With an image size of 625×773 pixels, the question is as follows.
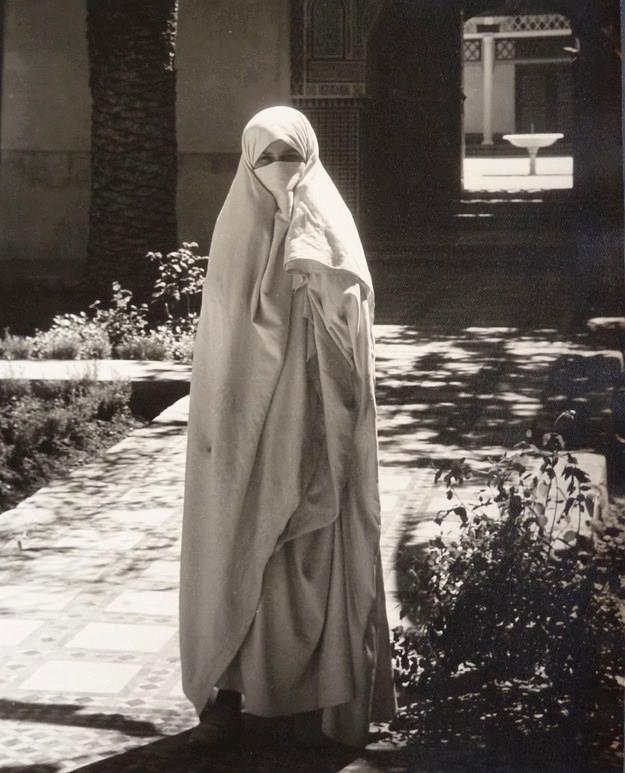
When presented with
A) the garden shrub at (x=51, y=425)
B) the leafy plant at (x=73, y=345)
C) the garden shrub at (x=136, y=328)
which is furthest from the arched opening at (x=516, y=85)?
the garden shrub at (x=51, y=425)

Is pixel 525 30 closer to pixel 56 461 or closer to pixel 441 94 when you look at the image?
pixel 441 94

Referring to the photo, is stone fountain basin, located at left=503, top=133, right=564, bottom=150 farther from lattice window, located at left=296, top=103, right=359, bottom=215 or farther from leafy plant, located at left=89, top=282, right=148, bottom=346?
leafy plant, located at left=89, top=282, right=148, bottom=346

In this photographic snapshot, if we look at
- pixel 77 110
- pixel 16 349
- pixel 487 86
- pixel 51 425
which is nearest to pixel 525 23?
pixel 487 86

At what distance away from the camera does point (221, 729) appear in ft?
13.4

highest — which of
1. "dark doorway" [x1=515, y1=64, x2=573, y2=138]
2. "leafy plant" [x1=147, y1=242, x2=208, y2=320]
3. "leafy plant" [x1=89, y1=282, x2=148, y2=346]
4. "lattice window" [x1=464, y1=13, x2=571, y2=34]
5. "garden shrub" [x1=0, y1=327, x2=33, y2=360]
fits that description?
"lattice window" [x1=464, y1=13, x2=571, y2=34]

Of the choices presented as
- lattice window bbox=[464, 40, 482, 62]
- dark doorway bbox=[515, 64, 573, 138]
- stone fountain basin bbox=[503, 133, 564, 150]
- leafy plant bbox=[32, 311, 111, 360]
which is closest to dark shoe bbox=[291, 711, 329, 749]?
leafy plant bbox=[32, 311, 111, 360]

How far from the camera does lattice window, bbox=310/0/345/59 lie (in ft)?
52.9

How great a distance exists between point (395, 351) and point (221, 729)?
7.19 m

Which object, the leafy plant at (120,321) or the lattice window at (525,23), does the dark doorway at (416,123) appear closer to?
the leafy plant at (120,321)

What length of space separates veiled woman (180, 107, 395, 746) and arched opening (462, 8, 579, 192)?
3510 centimetres

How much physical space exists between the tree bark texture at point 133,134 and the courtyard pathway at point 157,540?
203 centimetres

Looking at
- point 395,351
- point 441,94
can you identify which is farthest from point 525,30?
point 395,351

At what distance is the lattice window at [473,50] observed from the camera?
137 feet

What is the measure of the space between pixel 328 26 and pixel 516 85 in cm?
2767
